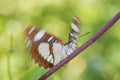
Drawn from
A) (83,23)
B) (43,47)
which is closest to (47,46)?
(43,47)

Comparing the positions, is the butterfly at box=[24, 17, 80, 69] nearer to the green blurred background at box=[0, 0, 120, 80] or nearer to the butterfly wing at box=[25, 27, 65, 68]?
the butterfly wing at box=[25, 27, 65, 68]

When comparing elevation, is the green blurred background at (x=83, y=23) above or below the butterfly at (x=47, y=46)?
below

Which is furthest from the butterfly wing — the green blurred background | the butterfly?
the green blurred background

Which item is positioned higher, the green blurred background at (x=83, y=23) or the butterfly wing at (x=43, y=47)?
the butterfly wing at (x=43, y=47)

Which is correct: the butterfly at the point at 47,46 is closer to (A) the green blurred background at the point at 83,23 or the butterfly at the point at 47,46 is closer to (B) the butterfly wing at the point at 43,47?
(B) the butterfly wing at the point at 43,47

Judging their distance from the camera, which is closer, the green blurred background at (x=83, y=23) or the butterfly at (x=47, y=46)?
the butterfly at (x=47, y=46)

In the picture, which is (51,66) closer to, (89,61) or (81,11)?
(89,61)

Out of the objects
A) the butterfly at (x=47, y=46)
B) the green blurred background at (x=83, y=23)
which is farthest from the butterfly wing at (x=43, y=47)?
the green blurred background at (x=83, y=23)
